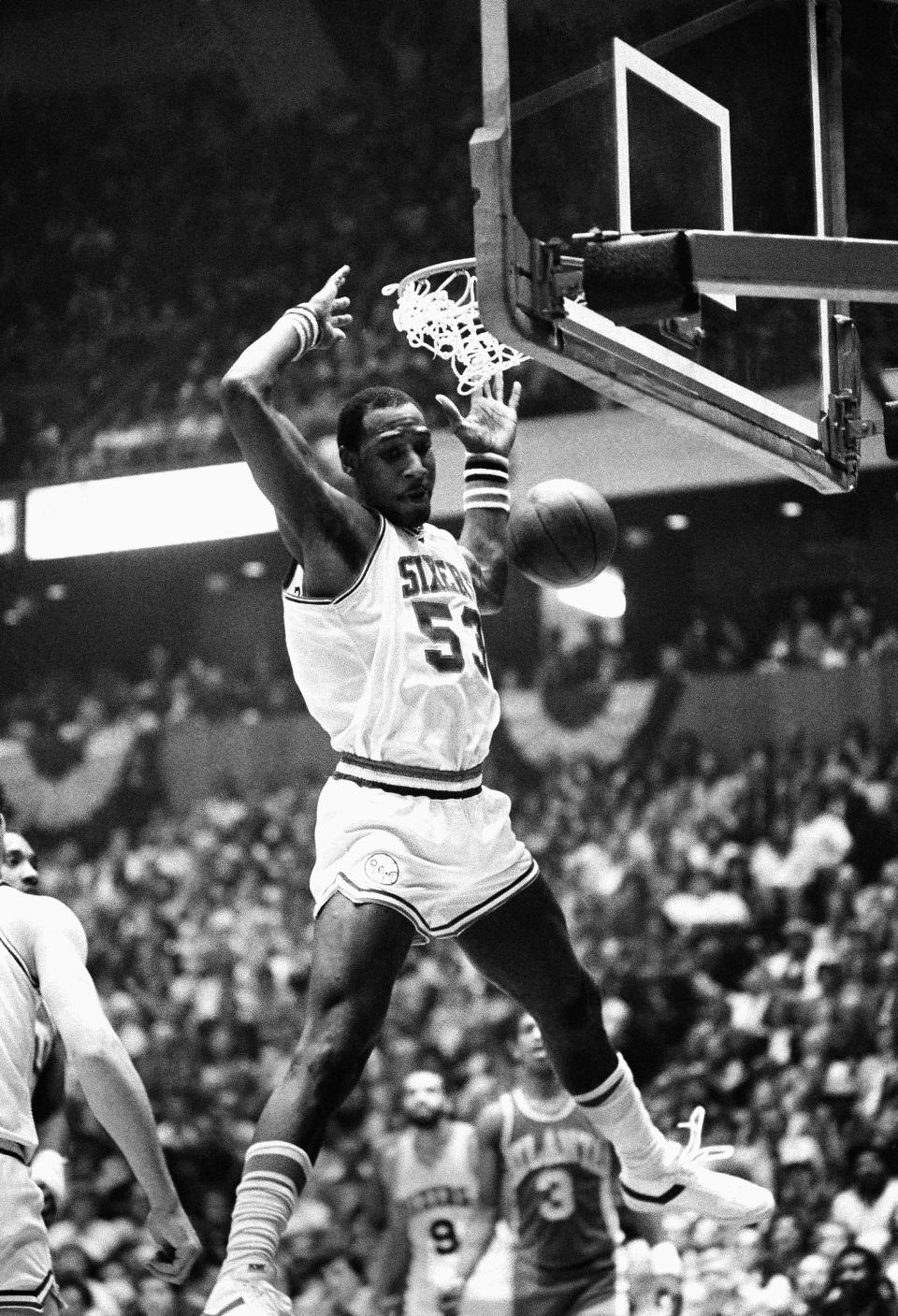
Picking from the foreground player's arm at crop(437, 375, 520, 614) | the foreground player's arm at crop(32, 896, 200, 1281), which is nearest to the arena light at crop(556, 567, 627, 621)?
the foreground player's arm at crop(437, 375, 520, 614)

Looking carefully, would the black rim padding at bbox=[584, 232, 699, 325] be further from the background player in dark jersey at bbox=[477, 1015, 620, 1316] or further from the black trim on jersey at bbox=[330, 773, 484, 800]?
the background player in dark jersey at bbox=[477, 1015, 620, 1316]

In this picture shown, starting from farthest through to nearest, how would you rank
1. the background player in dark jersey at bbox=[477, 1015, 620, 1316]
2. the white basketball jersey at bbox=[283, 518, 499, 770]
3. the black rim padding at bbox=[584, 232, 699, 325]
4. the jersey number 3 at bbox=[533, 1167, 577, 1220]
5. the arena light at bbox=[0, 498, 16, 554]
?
1. the arena light at bbox=[0, 498, 16, 554]
2. the jersey number 3 at bbox=[533, 1167, 577, 1220]
3. the background player in dark jersey at bbox=[477, 1015, 620, 1316]
4. the white basketball jersey at bbox=[283, 518, 499, 770]
5. the black rim padding at bbox=[584, 232, 699, 325]

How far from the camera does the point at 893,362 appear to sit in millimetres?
10797

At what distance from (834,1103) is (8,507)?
9.87m

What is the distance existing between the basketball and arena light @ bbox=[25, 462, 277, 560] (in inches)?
406

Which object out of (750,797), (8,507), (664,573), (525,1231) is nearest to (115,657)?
(8,507)

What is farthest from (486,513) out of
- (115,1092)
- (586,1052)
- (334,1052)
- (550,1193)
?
(550,1193)

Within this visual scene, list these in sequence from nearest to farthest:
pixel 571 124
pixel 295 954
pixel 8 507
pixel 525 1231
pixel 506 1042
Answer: pixel 571 124 → pixel 525 1231 → pixel 506 1042 → pixel 295 954 → pixel 8 507

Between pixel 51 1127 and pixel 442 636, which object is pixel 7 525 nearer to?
pixel 51 1127

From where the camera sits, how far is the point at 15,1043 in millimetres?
4227

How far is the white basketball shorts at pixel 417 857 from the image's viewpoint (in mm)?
4547

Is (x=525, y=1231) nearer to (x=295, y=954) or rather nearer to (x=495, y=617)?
(x=295, y=954)

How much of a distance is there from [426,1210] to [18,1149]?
4.59 m

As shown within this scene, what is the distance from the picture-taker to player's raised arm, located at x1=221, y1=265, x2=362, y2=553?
4520mm
